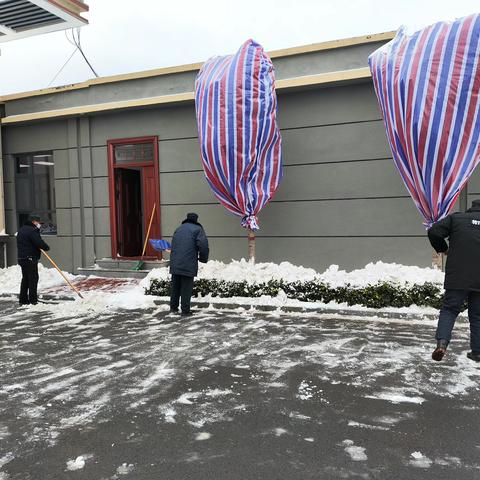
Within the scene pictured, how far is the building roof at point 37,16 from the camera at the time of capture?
1120 centimetres

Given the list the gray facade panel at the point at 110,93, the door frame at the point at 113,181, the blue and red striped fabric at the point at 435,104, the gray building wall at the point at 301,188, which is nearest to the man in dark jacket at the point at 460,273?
the blue and red striped fabric at the point at 435,104

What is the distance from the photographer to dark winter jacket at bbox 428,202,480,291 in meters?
5.27

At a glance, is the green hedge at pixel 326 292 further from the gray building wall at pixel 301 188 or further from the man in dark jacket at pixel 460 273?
the man in dark jacket at pixel 460 273

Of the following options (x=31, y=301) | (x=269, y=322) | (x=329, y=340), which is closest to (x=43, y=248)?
(x=31, y=301)

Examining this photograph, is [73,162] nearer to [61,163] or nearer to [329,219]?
[61,163]

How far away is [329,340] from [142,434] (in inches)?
131

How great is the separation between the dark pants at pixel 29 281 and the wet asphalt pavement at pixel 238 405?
2407mm

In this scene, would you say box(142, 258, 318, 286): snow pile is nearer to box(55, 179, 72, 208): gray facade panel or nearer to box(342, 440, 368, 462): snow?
box(55, 179, 72, 208): gray facade panel

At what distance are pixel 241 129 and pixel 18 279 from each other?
6458mm

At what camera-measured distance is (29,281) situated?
950 cm

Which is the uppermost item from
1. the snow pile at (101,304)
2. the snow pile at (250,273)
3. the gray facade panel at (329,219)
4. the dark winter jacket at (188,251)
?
the gray facade panel at (329,219)

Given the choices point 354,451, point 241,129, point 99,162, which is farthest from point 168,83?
point 354,451

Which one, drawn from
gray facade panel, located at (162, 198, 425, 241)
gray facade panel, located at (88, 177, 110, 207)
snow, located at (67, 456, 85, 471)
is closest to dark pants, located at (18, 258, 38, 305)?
gray facade panel, located at (88, 177, 110, 207)

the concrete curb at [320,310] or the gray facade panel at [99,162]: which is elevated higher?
the gray facade panel at [99,162]
